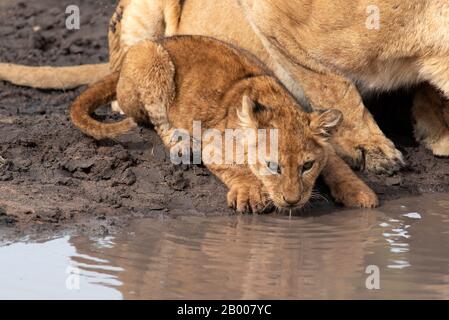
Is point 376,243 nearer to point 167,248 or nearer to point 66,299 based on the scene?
point 167,248

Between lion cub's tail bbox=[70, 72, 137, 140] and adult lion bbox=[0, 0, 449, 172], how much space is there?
0.84 meters

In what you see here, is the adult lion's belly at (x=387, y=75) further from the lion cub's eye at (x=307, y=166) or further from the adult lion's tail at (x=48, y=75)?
the adult lion's tail at (x=48, y=75)

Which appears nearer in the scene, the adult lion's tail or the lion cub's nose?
the lion cub's nose

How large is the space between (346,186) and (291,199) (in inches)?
21.0

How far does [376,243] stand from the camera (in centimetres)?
549

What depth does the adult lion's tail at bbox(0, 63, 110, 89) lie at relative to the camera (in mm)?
8375

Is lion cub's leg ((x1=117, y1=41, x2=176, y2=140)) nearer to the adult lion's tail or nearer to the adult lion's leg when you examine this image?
the adult lion's leg

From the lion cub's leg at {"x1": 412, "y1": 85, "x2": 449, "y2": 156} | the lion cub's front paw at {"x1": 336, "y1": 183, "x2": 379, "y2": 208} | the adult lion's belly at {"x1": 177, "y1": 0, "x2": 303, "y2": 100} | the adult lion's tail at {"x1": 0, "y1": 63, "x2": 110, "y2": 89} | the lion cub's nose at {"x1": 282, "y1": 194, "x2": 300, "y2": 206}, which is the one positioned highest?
the adult lion's belly at {"x1": 177, "y1": 0, "x2": 303, "y2": 100}

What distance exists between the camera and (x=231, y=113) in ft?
21.1

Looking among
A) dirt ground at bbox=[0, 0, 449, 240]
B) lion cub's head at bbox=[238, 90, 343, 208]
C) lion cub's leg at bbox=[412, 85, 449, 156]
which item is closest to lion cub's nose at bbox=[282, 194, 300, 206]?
lion cub's head at bbox=[238, 90, 343, 208]

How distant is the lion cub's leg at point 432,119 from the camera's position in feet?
22.9

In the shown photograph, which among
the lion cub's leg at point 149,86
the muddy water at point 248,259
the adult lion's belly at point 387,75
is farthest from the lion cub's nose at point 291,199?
the lion cub's leg at point 149,86
